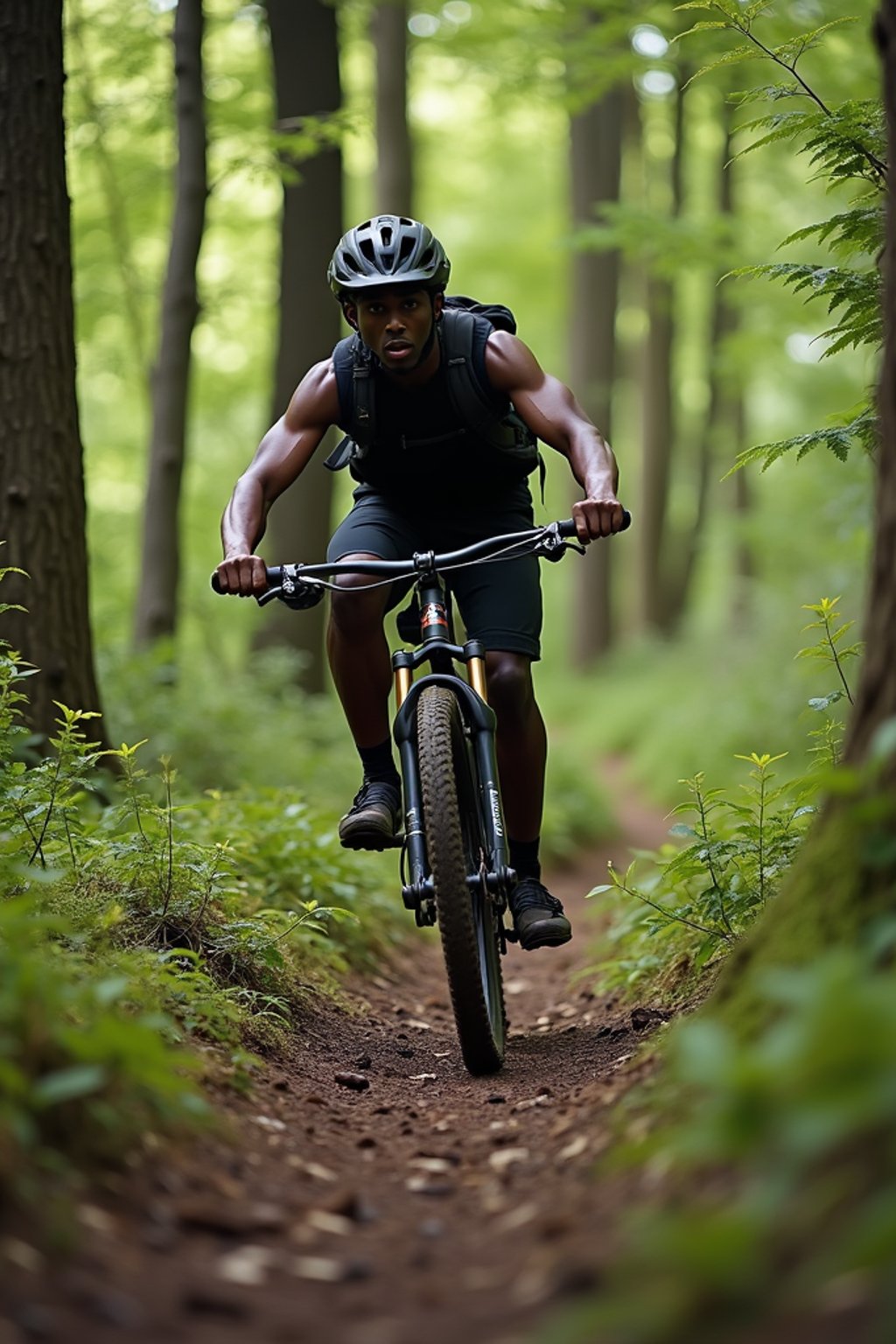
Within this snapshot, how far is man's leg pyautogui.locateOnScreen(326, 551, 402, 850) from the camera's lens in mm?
4336

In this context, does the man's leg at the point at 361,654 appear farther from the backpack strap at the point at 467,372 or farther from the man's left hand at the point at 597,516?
the man's left hand at the point at 597,516

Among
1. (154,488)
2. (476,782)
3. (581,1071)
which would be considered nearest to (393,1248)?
(581,1071)

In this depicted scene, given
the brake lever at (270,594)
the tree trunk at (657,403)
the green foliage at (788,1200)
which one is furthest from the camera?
the tree trunk at (657,403)

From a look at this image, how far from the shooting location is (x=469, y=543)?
15.8ft

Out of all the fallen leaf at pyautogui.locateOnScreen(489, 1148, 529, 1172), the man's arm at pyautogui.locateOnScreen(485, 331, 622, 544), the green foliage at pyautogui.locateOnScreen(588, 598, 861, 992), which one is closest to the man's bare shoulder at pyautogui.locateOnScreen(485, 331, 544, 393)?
the man's arm at pyautogui.locateOnScreen(485, 331, 622, 544)

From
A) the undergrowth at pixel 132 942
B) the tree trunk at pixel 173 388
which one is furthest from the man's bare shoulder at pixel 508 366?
the tree trunk at pixel 173 388

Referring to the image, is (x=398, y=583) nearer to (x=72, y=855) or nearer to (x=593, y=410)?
(x=72, y=855)

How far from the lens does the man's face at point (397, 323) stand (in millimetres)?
4391

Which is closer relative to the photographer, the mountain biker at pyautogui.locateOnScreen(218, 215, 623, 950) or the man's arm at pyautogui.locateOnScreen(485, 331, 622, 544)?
the man's arm at pyautogui.locateOnScreen(485, 331, 622, 544)

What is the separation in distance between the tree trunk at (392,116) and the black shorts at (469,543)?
1035 centimetres

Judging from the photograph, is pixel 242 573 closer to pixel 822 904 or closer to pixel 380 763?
pixel 380 763

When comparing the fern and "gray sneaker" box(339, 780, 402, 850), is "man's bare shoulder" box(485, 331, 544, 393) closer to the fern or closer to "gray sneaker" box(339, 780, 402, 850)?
the fern

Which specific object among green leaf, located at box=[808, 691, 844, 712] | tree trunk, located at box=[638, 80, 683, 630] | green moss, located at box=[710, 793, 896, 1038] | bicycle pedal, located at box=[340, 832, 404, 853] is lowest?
green moss, located at box=[710, 793, 896, 1038]

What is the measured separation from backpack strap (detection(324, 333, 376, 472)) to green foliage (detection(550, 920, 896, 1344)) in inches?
116
